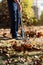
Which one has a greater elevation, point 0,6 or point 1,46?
point 0,6

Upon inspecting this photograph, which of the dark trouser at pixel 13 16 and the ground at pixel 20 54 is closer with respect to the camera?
the ground at pixel 20 54

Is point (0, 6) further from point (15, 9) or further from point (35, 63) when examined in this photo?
point (35, 63)

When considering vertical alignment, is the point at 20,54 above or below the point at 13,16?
below

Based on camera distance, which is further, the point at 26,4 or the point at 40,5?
the point at 40,5

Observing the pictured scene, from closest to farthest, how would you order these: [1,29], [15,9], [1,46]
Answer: [1,46], [15,9], [1,29]

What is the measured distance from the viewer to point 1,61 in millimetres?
6383

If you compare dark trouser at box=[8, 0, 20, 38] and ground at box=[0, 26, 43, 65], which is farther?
dark trouser at box=[8, 0, 20, 38]

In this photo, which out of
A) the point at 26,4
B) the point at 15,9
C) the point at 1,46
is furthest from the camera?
the point at 26,4

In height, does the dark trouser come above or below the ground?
above

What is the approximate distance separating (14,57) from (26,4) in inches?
191

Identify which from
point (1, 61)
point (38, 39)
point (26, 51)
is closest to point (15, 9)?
point (38, 39)

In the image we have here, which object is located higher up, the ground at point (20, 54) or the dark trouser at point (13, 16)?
the dark trouser at point (13, 16)

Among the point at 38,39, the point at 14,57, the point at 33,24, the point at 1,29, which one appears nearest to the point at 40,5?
the point at 33,24

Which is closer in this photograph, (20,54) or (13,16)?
(20,54)
